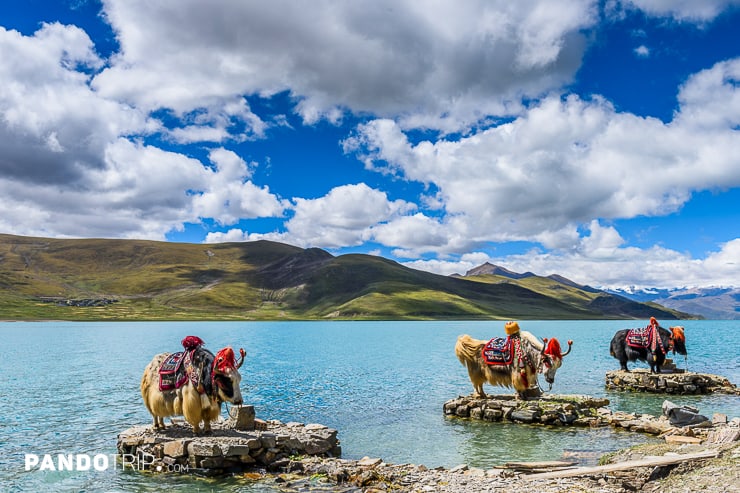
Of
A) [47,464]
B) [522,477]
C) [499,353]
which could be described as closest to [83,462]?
[47,464]

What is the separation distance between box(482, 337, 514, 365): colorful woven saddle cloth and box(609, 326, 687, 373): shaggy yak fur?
1091cm

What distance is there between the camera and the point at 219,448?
1396cm

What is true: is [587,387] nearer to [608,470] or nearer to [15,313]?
[608,470]

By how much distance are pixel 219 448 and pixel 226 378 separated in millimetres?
1836

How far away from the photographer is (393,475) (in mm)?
12867

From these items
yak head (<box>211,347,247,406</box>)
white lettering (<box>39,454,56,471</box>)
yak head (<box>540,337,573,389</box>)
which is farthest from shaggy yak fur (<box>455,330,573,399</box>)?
white lettering (<box>39,454,56,471</box>)

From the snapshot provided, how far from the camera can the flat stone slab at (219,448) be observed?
1393 cm

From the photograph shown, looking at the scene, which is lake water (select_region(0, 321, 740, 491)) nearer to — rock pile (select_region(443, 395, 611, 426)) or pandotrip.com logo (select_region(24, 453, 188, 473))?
pandotrip.com logo (select_region(24, 453, 188, 473))

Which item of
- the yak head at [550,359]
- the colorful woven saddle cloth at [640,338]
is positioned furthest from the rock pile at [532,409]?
the colorful woven saddle cloth at [640,338]

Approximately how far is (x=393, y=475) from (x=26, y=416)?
61.6ft

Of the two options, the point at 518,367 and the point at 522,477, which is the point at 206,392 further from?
the point at 518,367

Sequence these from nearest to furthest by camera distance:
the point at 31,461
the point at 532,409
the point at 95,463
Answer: the point at 95,463
the point at 31,461
the point at 532,409

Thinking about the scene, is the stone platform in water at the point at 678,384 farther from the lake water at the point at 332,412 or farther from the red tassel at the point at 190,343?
the red tassel at the point at 190,343

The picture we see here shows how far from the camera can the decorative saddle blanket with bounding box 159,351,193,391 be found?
1516 cm
